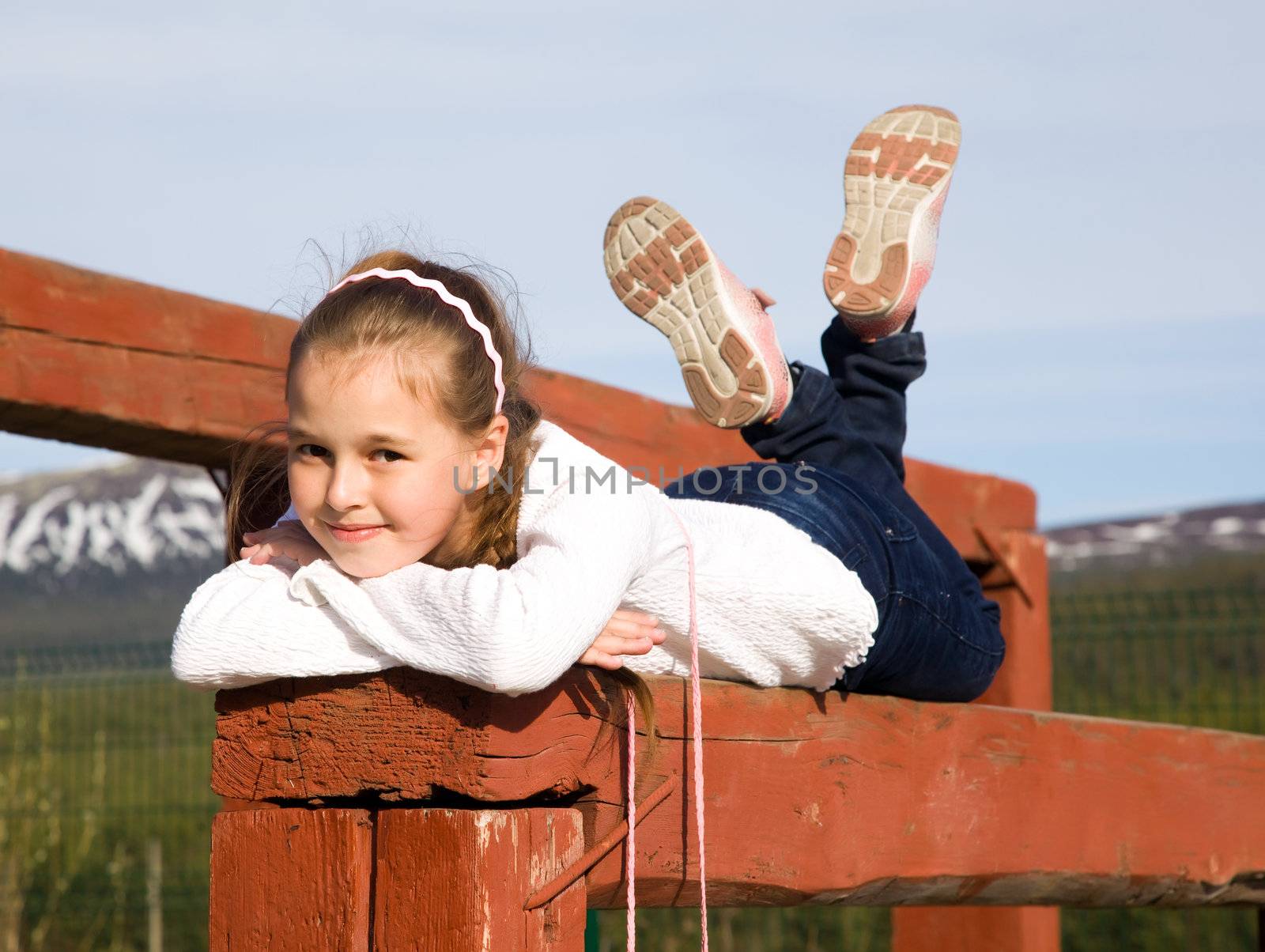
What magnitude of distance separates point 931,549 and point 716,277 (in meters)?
0.61

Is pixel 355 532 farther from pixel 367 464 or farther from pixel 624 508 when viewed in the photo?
pixel 624 508

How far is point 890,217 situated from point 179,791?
6516mm

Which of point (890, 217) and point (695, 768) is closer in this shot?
point (695, 768)

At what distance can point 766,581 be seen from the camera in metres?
1.88

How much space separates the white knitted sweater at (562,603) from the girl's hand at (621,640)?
0.12 feet

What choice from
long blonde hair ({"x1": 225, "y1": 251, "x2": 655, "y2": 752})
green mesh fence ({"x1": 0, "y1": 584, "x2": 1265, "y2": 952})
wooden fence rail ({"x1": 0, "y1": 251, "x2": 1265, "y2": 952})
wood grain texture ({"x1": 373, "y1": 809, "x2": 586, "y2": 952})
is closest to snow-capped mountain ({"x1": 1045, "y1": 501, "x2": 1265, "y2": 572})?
green mesh fence ({"x1": 0, "y1": 584, "x2": 1265, "y2": 952})

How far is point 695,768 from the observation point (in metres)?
1.64

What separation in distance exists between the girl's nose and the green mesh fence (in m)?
4.41

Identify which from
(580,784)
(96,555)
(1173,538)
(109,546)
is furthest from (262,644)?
(1173,538)

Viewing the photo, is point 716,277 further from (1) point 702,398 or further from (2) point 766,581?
(2) point 766,581

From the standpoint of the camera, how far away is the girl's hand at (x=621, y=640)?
1.52 meters

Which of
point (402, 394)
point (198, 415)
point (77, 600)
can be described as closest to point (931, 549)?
point (402, 394)

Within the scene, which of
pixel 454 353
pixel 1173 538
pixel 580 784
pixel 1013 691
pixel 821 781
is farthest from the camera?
pixel 1173 538

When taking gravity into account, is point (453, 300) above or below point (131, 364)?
below
